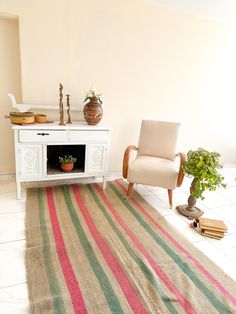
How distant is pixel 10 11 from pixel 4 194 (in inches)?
75.0

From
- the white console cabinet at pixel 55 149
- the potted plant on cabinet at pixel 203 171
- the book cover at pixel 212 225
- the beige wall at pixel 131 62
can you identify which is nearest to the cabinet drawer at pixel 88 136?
the white console cabinet at pixel 55 149

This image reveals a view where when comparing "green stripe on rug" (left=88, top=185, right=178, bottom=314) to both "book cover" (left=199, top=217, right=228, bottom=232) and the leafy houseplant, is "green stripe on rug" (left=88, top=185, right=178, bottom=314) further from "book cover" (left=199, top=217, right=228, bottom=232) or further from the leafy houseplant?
the leafy houseplant

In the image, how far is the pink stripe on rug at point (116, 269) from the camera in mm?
1337

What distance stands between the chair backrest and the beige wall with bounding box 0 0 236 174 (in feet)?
1.18

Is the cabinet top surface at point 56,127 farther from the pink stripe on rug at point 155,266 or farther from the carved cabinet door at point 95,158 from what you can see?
the pink stripe on rug at point 155,266

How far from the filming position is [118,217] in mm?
2230

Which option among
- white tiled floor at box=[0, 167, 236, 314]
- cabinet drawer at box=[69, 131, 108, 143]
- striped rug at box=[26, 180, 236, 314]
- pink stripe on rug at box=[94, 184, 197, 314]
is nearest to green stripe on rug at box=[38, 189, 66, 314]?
striped rug at box=[26, 180, 236, 314]

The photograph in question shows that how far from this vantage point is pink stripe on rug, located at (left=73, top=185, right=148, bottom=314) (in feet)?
4.39

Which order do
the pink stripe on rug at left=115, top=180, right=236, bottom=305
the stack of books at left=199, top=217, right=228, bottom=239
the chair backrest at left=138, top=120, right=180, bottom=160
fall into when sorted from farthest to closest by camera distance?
the chair backrest at left=138, top=120, right=180, bottom=160, the stack of books at left=199, top=217, right=228, bottom=239, the pink stripe on rug at left=115, top=180, right=236, bottom=305

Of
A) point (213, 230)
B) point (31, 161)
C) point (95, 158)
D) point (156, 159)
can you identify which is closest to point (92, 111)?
point (95, 158)

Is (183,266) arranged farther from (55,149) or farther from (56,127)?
(55,149)

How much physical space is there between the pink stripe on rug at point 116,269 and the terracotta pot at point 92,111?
3.24 ft

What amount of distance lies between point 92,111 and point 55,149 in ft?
2.25

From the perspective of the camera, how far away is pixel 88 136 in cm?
251
